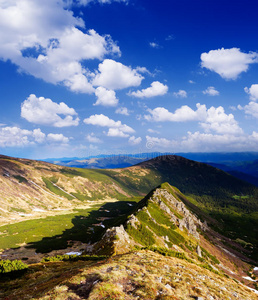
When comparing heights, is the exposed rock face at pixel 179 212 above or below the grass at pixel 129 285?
below

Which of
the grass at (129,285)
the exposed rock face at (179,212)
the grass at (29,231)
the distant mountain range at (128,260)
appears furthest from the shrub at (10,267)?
the exposed rock face at (179,212)

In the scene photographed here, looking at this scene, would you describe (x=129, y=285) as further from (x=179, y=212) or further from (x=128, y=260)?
(x=179, y=212)

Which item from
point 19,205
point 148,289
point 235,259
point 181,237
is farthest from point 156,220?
point 19,205

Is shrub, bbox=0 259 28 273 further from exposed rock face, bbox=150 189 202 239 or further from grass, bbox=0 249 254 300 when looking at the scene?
exposed rock face, bbox=150 189 202 239

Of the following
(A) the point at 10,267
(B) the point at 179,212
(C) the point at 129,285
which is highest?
(C) the point at 129,285

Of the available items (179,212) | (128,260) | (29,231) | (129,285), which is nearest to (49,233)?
(29,231)

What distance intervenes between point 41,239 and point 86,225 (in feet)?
143

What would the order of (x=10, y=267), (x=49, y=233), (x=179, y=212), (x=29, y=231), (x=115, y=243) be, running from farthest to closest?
(x=179, y=212) < (x=49, y=233) < (x=29, y=231) < (x=115, y=243) < (x=10, y=267)

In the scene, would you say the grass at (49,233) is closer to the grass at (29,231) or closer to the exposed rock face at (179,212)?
the grass at (29,231)

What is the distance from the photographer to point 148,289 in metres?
22.0

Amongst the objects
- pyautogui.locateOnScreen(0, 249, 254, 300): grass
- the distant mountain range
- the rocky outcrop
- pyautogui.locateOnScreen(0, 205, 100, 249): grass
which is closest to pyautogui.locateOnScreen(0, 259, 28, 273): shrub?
the distant mountain range

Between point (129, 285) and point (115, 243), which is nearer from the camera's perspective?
point (129, 285)

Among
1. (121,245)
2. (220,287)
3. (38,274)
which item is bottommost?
(121,245)

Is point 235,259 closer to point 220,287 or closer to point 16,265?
point 220,287
